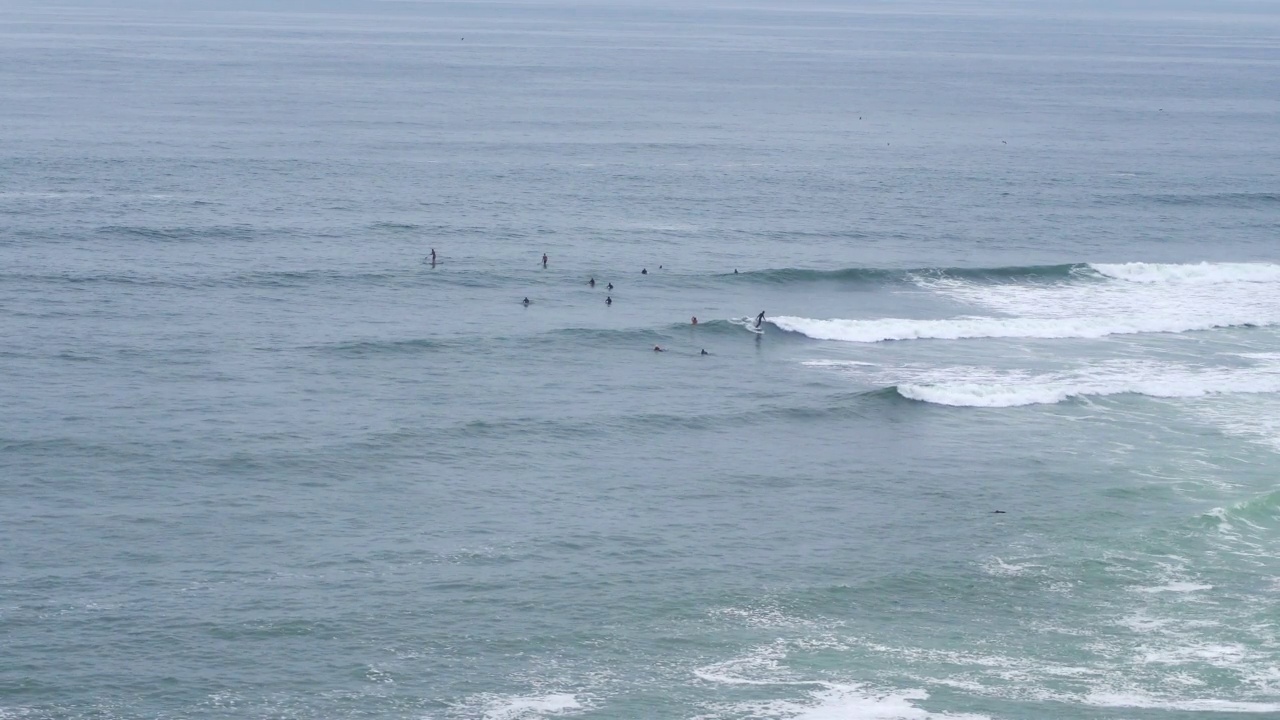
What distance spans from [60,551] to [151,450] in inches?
361

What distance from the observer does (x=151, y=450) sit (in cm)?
5569

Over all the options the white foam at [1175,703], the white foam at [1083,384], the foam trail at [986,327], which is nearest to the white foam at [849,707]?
the white foam at [1175,703]

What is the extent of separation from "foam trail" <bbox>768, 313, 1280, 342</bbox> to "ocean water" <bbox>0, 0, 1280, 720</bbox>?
0.82 ft

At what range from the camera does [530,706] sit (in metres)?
38.8

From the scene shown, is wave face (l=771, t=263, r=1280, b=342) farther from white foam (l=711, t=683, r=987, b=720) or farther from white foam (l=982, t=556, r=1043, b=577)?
white foam (l=711, t=683, r=987, b=720)

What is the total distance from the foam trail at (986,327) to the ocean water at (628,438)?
0.82 feet

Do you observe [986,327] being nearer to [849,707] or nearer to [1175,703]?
[1175,703]

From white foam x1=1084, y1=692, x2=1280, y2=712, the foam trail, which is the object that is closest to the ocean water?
white foam x1=1084, y1=692, x2=1280, y2=712

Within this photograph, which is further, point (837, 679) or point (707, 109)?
point (707, 109)

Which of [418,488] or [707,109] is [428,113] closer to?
[707,109]

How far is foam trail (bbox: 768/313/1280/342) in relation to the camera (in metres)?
75.5

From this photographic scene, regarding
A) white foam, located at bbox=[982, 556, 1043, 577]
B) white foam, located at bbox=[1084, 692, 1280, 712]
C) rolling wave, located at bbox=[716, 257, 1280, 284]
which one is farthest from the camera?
rolling wave, located at bbox=[716, 257, 1280, 284]

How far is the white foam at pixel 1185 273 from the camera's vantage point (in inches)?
3433

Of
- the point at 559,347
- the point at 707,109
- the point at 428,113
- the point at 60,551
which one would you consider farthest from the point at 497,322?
the point at 707,109
